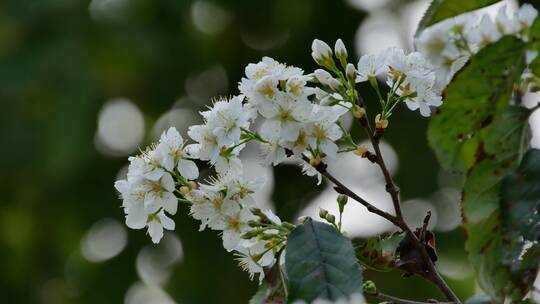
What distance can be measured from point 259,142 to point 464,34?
270 millimetres

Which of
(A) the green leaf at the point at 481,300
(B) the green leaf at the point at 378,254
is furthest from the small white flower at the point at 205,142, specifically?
(A) the green leaf at the point at 481,300

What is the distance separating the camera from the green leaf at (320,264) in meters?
1.04

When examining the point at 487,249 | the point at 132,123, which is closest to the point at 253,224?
the point at 487,249

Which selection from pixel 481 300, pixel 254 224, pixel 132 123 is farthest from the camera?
pixel 132 123

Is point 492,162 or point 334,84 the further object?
point 334,84

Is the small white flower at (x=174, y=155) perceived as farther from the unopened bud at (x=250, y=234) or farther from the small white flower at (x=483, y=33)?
the small white flower at (x=483, y=33)

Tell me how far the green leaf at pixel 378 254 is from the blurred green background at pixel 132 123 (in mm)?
2922

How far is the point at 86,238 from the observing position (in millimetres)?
4781

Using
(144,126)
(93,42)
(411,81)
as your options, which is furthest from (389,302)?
(144,126)

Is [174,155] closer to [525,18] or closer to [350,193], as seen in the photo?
[350,193]

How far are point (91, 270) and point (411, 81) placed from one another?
3727 mm

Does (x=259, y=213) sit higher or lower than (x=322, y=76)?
lower

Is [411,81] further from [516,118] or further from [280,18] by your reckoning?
[280,18]

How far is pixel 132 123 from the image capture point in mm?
4598
